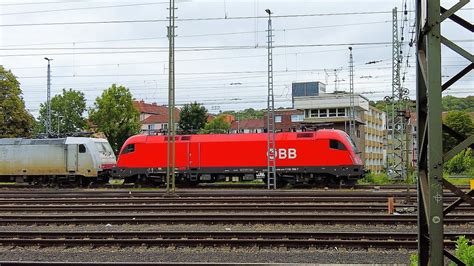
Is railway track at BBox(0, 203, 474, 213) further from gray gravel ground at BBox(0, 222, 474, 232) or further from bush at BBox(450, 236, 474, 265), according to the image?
bush at BBox(450, 236, 474, 265)

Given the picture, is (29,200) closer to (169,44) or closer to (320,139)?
(169,44)

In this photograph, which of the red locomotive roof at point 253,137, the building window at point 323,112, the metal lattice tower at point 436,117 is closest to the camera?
the metal lattice tower at point 436,117

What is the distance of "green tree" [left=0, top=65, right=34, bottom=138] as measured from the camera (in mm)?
45562

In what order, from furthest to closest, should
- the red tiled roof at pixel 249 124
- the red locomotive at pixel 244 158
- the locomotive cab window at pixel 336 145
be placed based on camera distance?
the red tiled roof at pixel 249 124 < the red locomotive at pixel 244 158 < the locomotive cab window at pixel 336 145

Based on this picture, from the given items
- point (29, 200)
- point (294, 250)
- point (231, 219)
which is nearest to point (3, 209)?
point (29, 200)

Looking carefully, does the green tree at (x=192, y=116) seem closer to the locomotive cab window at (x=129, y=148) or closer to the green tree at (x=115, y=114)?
the green tree at (x=115, y=114)

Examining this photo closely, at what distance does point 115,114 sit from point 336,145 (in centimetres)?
3205

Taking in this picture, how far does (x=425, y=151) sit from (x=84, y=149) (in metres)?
25.2

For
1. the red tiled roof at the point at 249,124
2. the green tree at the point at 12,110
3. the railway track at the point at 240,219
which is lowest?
the railway track at the point at 240,219

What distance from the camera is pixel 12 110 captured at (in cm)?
4600

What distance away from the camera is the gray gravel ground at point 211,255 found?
369 inches

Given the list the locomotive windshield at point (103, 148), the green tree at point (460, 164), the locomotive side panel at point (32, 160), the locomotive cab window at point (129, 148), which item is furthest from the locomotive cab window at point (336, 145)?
the green tree at point (460, 164)

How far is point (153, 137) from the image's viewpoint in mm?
28312

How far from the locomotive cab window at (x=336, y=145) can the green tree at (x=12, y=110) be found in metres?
32.2
